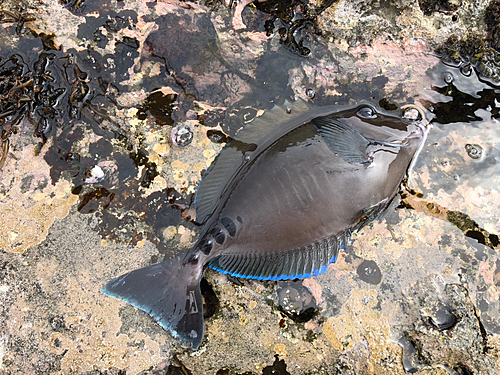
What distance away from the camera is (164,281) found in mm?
2541

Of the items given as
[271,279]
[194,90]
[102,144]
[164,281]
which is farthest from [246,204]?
[102,144]

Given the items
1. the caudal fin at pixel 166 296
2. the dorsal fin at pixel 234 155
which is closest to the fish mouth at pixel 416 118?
the dorsal fin at pixel 234 155

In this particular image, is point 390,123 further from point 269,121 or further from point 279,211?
point 279,211

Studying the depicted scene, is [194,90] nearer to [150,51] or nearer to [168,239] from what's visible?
[150,51]

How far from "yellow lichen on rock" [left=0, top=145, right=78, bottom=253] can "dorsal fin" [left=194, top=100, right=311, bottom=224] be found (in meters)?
1.15

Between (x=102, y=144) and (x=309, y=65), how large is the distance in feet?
7.05

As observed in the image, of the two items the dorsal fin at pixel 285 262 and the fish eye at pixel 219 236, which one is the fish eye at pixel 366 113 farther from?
the fish eye at pixel 219 236

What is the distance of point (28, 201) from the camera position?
276cm

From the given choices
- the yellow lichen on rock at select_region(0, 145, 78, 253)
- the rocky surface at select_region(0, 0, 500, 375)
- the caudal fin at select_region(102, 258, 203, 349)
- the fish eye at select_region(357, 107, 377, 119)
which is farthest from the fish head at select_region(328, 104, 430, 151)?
the yellow lichen on rock at select_region(0, 145, 78, 253)

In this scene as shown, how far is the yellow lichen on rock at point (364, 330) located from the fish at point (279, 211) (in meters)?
0.47

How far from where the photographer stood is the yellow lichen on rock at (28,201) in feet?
8.86

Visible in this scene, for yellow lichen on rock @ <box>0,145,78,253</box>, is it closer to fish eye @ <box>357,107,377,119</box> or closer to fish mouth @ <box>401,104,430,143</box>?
fish eye @ <box>357,107,377,119</box>

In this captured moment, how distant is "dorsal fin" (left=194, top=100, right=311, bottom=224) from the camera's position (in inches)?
112

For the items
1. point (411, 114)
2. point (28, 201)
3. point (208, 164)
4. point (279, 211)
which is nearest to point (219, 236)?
point (279, 211)
